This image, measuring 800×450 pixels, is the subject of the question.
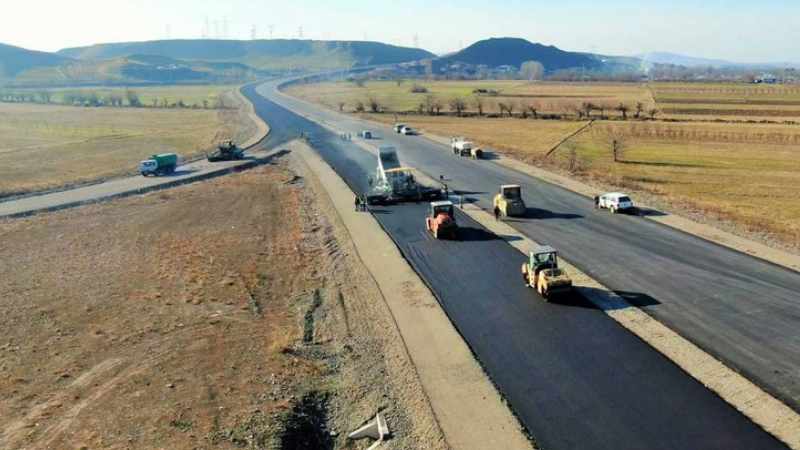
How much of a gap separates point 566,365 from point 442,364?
4.51 meters

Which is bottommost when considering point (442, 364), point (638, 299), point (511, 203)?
point (442, 364)

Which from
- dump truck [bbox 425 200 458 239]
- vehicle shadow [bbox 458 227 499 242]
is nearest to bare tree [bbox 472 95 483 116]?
vehicle shadow [bbox 458 227 499 242]

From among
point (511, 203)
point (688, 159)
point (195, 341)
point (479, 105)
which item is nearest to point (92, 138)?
point (479, 105)

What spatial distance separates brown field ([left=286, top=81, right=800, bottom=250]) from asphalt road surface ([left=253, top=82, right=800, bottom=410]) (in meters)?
5.51

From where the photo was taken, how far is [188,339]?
2681cm

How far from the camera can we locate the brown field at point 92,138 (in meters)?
68.5

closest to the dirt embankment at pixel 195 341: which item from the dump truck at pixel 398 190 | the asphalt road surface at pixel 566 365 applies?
the asphalt road surface at pixel 566 365

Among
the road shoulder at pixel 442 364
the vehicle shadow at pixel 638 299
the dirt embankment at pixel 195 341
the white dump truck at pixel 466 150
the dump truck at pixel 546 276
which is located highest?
the white dump truck at pixel 466 150

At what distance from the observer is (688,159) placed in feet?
230

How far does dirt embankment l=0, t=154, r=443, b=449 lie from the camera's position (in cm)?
2031

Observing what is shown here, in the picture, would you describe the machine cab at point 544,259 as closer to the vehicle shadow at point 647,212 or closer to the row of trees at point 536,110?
the vehicle shadow at point 647,212

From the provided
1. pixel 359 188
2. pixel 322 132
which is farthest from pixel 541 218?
pixel 322 132

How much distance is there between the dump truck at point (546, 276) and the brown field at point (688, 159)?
15.5 m

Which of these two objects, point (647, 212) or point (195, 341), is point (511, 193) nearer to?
point (647, 212)
